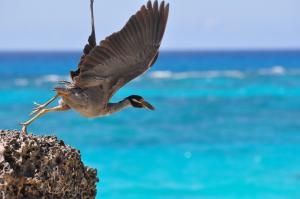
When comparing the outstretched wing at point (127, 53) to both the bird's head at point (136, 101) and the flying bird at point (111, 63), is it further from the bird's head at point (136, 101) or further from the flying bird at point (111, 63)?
the bird's head at point (136, 101)

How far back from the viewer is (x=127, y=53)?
497 centimetres

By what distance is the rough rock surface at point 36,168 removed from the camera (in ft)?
12.3

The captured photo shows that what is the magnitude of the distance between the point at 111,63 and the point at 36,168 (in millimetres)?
1344

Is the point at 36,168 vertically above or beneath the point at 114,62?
beneath

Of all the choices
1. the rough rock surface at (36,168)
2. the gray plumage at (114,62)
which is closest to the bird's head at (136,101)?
the gray plumage at (114,62)

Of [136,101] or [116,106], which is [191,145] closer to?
[136,101]

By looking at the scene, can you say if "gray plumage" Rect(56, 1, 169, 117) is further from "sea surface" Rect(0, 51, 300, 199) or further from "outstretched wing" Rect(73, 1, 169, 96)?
"sea surface" Rect(0, 51, 300, 199)

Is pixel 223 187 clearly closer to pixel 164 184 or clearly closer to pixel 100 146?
pixel 164 184

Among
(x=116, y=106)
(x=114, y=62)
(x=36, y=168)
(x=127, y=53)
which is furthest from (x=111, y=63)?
(x=36, y=168)

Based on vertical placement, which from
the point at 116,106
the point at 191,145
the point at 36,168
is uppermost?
the point at 191,145

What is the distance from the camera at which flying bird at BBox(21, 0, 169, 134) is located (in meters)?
4.79

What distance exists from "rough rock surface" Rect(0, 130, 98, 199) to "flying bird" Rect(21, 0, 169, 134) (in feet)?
2.60

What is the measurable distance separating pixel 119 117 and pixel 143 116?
55.6 inches

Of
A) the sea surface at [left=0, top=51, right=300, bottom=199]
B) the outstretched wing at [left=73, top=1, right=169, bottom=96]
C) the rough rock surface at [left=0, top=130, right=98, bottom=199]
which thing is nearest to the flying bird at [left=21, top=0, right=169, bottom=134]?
the outstretched wing at [left=73, top=1, right=169, bottom=96]
